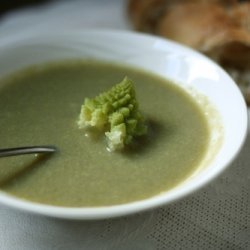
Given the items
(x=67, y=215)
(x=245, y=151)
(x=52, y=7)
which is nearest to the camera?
(x=67, y=215)

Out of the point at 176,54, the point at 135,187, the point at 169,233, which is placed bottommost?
the point at 169,233

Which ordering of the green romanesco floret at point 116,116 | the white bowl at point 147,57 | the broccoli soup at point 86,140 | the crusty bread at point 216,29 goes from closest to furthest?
the broccoli soup at point 86,140 < the green romanesco floret at point 116,116 < the white bowl at point 147,57 < the crusty bread at point 216,29

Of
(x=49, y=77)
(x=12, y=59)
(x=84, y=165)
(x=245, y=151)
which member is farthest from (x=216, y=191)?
(x=12, y=59)

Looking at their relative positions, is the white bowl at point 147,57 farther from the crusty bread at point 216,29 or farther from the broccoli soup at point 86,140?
the crusty bread at point 216,29

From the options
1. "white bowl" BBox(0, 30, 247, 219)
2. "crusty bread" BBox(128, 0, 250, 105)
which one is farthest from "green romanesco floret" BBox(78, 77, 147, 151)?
"crusty bread" BBox(128, 0, 250, 105)

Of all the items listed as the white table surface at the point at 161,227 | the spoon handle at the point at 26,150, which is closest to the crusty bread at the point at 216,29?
the white table surface at the point at 161,227

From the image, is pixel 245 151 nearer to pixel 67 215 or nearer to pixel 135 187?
pixel 135 187

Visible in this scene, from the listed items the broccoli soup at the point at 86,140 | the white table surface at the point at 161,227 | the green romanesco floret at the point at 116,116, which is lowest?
the white table surface at the point at 161,227
